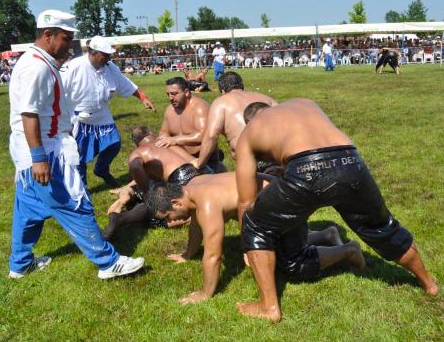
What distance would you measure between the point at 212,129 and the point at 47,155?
172 centimetres

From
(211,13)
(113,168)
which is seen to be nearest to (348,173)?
(113,168)

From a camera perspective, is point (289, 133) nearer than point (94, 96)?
Yes

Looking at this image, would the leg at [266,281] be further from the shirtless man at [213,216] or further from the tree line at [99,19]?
the tree line at [99,19]

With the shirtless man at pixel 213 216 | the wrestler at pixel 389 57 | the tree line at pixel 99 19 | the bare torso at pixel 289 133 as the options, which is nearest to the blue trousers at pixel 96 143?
the shirtless man at pixel 213 216

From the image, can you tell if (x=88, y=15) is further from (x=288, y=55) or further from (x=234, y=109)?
(x=234, y=109)

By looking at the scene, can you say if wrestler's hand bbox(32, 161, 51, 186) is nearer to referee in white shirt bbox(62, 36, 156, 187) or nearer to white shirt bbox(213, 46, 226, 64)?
referee in white shirt bbox(62, 36, 156, 187)

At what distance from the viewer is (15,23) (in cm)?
6781

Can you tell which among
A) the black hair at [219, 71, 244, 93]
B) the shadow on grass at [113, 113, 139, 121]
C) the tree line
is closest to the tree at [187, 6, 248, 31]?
the tree line

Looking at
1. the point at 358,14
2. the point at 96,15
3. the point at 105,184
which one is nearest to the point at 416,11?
the point at 358,14

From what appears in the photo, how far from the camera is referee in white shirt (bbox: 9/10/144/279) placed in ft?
10.8

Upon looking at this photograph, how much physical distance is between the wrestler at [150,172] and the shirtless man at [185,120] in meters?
0.15

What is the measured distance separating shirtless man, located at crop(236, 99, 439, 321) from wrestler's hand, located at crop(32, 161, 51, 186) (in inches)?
50.3

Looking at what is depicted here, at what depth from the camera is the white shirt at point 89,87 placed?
226 inches

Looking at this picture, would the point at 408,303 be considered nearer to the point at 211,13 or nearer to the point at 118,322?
the point at 118,322
